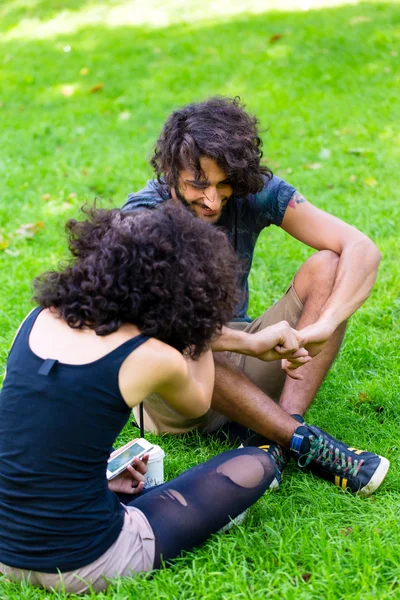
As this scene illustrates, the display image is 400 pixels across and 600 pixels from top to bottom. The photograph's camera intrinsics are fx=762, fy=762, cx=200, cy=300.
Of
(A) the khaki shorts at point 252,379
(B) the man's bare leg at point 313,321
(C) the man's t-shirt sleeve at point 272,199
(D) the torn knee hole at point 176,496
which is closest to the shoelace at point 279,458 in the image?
(B) the man's bare leg at point 313,321

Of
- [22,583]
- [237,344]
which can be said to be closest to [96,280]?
[237,344]

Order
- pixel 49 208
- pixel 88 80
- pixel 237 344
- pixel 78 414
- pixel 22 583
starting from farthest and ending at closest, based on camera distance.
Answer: pixel 88 80 < pixel 49 208 < pixel 237 344 < pixel 22 583 < pixel 78 414

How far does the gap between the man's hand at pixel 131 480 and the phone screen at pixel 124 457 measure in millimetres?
27

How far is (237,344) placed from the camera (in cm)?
252

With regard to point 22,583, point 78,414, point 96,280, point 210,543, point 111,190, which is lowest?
point 111,190

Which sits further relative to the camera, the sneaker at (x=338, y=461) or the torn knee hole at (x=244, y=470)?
the sneaker at (x=338, y=461)

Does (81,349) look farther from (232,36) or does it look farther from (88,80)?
(232,36)

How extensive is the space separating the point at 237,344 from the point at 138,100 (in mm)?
5214

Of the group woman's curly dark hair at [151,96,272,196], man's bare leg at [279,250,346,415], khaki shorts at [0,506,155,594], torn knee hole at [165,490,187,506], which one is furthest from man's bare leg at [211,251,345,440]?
khaki shorts at [0,506,155,594]

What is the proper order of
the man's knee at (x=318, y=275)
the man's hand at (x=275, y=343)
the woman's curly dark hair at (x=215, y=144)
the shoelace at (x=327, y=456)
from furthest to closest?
the man's knee at (x=318, y=275)
the woman's curly dark hair at (x=215, y=144)
the shoelace at (x=327, y=456)
the man's hand at (x=275, y=343)

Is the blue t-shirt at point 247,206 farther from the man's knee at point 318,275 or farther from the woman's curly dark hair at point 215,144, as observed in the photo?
the man's knee at point 318,275

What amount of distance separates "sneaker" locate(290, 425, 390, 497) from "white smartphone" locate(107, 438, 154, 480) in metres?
0.53

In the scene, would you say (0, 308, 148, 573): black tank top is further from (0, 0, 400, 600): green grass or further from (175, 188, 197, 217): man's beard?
(175, 188, 197, 217): man's beard

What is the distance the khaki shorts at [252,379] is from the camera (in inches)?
114
